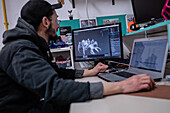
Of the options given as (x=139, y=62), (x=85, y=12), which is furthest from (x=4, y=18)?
(x=139, y=62)

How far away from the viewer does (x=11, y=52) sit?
63 centimetres

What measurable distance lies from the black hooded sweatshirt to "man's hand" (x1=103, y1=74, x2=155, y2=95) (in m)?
0.05

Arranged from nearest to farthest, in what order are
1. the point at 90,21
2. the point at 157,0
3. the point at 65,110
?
the point at 65,110, the point at 157,0, the point at 90,21

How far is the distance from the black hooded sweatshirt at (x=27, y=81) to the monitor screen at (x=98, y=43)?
2.93 ft

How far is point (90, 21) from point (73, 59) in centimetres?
72

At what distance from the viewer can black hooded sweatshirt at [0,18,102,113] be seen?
0.57m

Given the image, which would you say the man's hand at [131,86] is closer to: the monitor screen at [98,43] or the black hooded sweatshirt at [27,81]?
the black hooded sweatshirt at [27,81]

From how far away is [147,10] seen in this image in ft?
4.21

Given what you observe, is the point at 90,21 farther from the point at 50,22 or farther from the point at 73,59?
the point at 50,22

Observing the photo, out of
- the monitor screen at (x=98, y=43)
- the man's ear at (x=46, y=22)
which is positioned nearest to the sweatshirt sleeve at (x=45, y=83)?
the man's ear at (x=46, y=22)

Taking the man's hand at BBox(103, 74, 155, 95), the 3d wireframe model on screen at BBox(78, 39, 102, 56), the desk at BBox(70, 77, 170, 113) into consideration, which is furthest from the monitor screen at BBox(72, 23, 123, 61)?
the desk at BBox(70, 77, 170, 113)

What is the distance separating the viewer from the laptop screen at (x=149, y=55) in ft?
2.70

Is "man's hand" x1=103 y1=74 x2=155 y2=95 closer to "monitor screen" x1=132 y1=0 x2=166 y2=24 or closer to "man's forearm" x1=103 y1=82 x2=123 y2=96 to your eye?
"man's forearm" x1=103 y1=82 x2=123 y2=96

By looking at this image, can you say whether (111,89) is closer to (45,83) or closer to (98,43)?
(45,83)
